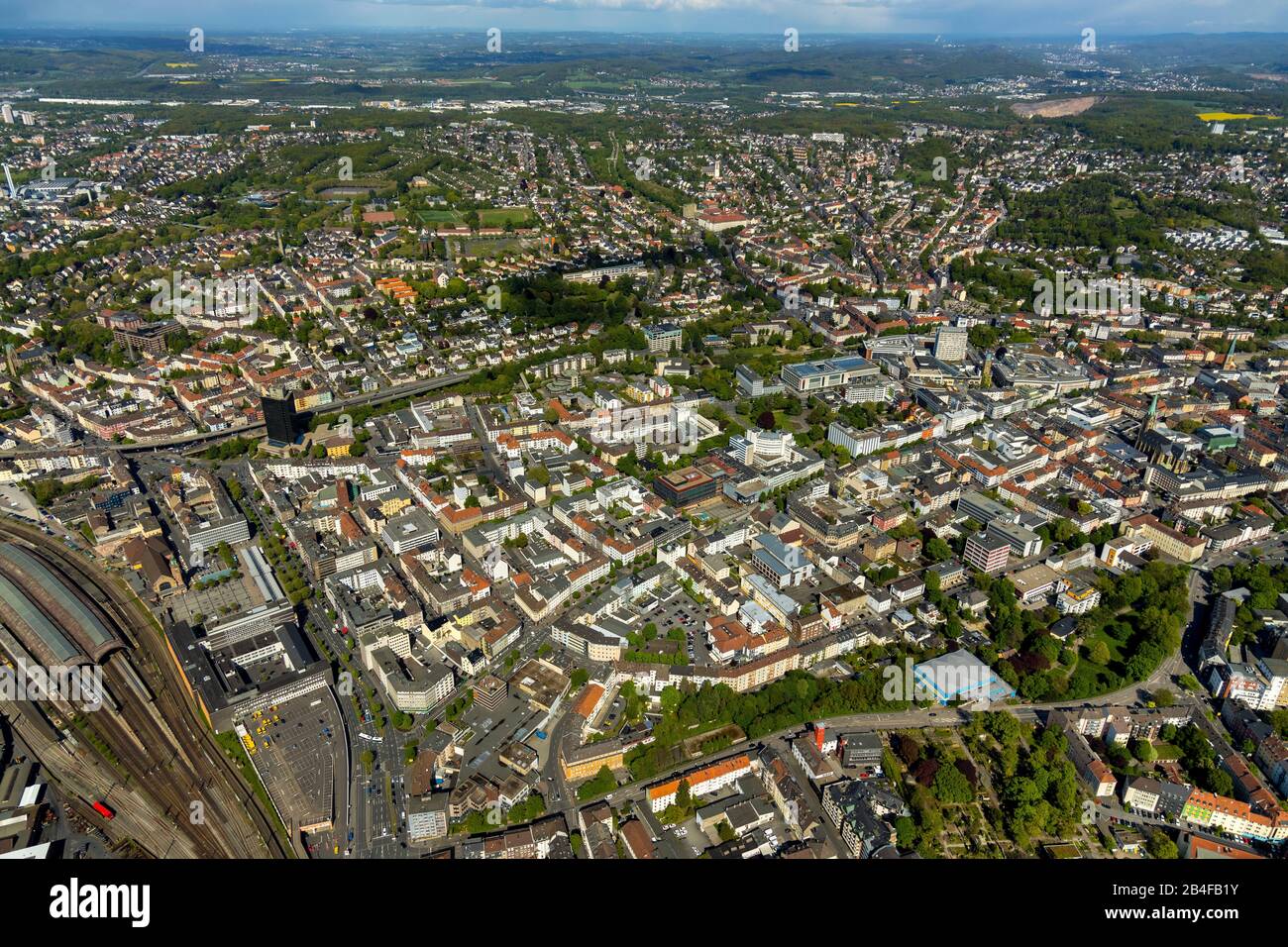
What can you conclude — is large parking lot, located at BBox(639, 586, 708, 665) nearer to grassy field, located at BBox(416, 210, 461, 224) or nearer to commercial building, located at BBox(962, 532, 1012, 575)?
commercial building, located at BBox(962, 532, 1012, 575)

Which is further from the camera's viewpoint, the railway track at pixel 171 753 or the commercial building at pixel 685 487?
the commercial building at pixel 685 487

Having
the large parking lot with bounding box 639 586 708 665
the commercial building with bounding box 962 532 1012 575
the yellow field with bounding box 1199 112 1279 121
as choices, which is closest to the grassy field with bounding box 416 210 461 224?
the large parking lot with bounding box 639 586 708 665

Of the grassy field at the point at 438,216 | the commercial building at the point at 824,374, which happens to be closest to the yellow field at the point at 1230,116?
the commercial building at the point at 824,374

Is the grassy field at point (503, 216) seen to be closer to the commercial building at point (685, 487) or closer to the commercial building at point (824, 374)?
the commercial building at point (824, 374)

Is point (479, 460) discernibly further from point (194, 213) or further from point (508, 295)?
point (194, 213)

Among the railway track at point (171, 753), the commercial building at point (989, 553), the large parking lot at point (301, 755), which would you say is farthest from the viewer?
the commercial building at point (989, 553)

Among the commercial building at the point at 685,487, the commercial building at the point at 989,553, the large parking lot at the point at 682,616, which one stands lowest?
the large parking lot at the point at 682,616
